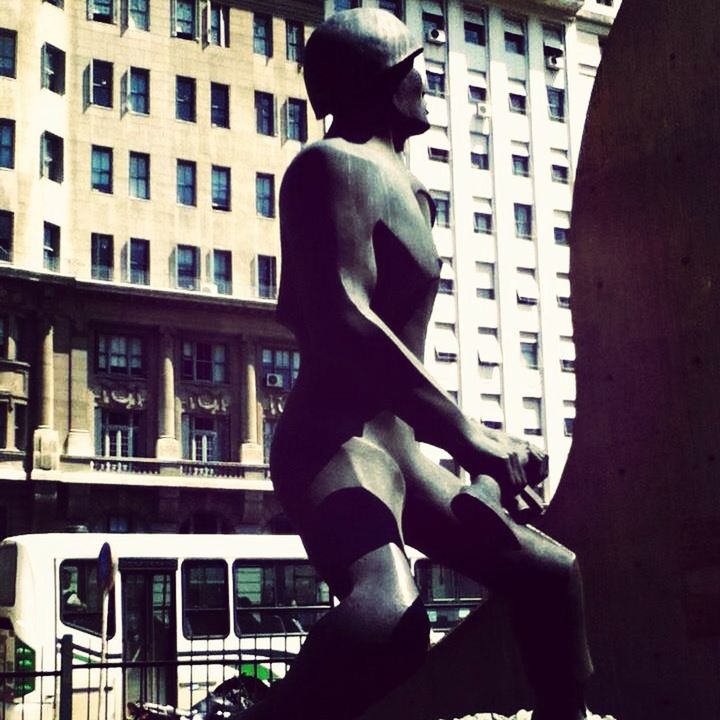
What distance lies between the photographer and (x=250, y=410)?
140 feet

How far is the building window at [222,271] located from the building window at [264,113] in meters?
4.70

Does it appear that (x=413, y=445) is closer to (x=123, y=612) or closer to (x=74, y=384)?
(x=123, y=612)

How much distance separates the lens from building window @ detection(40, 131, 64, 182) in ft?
134

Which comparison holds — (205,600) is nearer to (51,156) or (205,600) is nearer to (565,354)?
(51,156)

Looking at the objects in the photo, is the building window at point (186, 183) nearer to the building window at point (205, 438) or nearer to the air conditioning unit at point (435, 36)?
the building window at point (205, 438)

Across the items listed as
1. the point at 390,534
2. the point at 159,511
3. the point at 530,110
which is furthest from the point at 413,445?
the point at 530,110

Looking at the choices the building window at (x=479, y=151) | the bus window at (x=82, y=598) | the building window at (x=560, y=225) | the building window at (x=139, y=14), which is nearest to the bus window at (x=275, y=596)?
the bus window at (x=82, y=598)

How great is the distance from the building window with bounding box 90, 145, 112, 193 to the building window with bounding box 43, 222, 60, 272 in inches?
84.2

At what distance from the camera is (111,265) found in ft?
136

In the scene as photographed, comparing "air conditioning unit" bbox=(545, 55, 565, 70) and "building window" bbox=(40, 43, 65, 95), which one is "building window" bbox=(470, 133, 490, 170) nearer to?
"air conditioning unit" bbox=(545, 55, 565, 70)

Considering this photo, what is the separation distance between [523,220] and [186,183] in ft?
47.3

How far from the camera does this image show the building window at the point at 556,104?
177 feet

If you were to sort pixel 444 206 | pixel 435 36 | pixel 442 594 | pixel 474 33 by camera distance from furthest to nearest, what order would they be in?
pixel 474 33 → pixel 435 36 → pixel 444 206 → pixel 442 594

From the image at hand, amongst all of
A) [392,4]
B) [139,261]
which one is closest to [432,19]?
[392,4]
